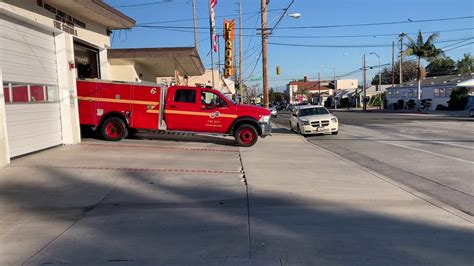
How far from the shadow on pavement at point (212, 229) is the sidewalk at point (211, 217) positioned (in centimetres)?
1

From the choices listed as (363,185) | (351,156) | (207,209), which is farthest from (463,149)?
(207,209)

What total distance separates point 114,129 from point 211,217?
32.4 ft

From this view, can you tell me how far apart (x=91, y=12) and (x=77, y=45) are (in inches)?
68.7

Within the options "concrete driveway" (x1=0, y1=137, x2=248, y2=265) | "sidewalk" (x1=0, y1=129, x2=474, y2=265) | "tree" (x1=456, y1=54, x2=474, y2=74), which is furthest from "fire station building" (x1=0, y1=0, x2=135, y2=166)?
"tree" (x1=456, y1=54, x2=474, y2=74)

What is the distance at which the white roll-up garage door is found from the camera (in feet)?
34.0

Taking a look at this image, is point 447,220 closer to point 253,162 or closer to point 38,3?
point 253,162

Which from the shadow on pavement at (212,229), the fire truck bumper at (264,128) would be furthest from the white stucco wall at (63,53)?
the fire truck bumper at (264,128)

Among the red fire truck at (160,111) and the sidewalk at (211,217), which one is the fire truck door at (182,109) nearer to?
the red fire truck at (160,111)

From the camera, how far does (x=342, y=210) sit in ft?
22.4

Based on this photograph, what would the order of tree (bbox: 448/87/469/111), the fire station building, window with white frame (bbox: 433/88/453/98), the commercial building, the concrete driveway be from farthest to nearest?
window with white frame (bbox: 433/88/453/98) → the commercial building → tree (bbox: 448/87/469/111) → the fire station building → the concrete driveway

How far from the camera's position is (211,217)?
20.4 feet

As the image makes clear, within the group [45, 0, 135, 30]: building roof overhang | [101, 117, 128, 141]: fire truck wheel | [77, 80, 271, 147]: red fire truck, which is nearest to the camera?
[45, 0, 135, 30]: building roof overhang

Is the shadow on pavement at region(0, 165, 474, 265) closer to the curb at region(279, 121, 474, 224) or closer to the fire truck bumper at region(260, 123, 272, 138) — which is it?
the curb at region(279, 121, 474, 224)

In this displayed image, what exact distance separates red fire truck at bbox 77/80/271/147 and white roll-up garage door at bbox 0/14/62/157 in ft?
6.03
